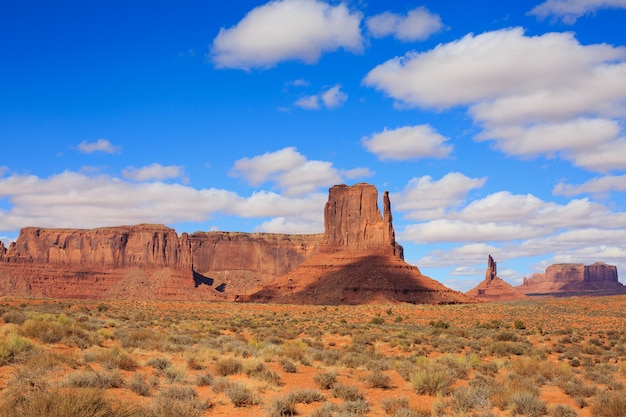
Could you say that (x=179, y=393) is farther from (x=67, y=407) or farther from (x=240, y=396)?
(x=67, y=407)

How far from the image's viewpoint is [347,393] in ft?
45.7

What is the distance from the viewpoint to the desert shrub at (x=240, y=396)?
501 inches

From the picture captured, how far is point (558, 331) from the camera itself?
120 feet

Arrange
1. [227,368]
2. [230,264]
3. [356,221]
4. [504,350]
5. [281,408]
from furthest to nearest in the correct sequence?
[230,264] → [356,221] → [504,350] → [227,368] → [281,408]

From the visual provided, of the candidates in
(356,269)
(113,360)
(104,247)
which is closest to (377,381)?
(113,360)

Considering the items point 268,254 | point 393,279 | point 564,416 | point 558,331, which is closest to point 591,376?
point 564,416

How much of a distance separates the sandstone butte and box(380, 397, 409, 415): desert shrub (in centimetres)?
7493

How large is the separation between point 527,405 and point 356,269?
296 ft

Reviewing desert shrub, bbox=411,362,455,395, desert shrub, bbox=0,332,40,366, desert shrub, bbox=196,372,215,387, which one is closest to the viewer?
desert shrub, bbox=0,332,40,366

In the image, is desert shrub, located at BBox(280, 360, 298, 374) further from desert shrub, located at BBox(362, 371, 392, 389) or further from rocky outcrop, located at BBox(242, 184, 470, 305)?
rocky outcrop, located at BBox(242, 184, 470, 305)

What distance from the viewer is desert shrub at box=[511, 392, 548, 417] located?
41.6 feet

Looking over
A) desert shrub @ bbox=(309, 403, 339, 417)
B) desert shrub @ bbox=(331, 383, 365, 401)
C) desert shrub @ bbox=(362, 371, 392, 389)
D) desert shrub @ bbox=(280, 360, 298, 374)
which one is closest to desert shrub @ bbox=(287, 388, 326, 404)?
desert shrub @ bbox=(331, 383, 365, 401)

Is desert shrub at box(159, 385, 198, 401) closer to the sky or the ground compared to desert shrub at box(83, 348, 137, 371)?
closer to the ground

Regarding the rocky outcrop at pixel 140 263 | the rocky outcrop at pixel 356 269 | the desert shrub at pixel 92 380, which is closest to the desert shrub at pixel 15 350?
the desert shrub at pixel 92 380
